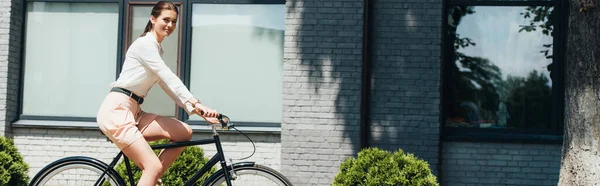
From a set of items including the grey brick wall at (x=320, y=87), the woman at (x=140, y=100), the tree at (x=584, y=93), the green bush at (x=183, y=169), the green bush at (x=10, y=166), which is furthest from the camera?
the grey brick wall at (x=320, y=87)

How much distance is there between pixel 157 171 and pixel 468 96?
4.80 meters

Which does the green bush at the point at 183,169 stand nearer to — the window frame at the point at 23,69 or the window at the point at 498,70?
the window frame at the point at 23,69

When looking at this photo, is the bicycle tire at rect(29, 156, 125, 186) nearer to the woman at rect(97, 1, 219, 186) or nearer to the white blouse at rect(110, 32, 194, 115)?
the woman at rect(97, 1, 219, 186)

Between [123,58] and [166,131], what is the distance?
417cm

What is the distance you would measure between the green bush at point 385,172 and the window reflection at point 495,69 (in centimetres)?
173

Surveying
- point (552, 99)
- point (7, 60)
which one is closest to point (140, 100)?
point (7, 60)

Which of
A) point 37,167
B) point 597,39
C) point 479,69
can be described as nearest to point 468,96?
point 479,69

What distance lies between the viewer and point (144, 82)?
19.9 feet

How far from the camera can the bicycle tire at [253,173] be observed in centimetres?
594

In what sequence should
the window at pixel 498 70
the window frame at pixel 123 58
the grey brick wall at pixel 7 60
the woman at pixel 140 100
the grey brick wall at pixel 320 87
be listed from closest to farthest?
the woman at pixel 140 100, the grey brick wall at pixel 320 87, the window at pixel 498 70, the window frame at pixel 123 58, the grey brick wall at pixel 7 60

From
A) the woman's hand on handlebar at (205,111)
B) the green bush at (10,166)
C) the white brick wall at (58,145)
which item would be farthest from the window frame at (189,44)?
the woman's hand on handlebar at (205,111)

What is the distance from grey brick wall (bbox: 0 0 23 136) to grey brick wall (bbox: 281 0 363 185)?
10.7 ft

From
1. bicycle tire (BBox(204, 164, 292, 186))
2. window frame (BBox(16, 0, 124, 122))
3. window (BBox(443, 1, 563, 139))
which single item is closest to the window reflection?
window (BBox(443, 1, 563, 139))

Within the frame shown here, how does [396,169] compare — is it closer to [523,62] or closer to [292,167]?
[292,167]
